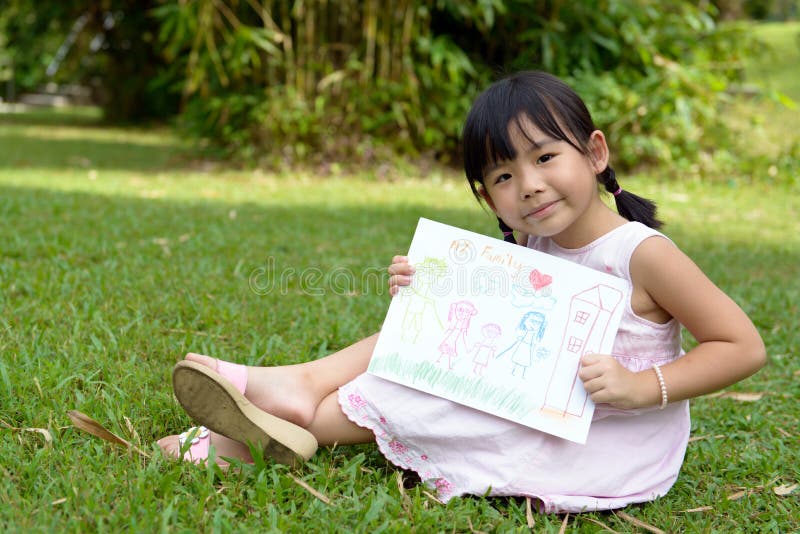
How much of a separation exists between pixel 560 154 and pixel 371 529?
2.52 ft

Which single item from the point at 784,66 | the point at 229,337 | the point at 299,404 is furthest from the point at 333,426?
the point at 784,66

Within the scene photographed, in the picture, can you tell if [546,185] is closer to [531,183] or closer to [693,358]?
[531,183]

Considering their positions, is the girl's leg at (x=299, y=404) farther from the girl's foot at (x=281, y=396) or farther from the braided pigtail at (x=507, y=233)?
the braided pigtail at (x=507, y=233)

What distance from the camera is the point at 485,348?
1629 millimetres

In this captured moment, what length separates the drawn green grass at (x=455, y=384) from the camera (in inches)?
61.0

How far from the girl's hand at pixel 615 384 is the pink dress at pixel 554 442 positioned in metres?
0.09

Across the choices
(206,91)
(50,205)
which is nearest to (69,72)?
(206,91)

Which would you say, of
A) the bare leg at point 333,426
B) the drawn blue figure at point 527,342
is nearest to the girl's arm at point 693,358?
the drawn blue figure at point 527,342

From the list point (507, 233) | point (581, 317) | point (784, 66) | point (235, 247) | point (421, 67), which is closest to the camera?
point (581, 317)

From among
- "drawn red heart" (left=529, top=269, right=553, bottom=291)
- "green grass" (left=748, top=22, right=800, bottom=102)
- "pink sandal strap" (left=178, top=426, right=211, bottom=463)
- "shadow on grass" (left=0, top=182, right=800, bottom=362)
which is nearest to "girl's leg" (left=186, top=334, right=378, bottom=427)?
"pink sandal strap" (left=178, top=426, right=211, bottom=463)

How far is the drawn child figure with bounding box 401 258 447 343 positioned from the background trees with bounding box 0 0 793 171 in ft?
15.3

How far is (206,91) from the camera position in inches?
260

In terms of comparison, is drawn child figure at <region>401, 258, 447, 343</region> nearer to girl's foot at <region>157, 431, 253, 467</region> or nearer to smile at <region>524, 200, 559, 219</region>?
smile at <region>524, 200, 559, 219</region>

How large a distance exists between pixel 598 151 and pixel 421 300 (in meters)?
0.47
